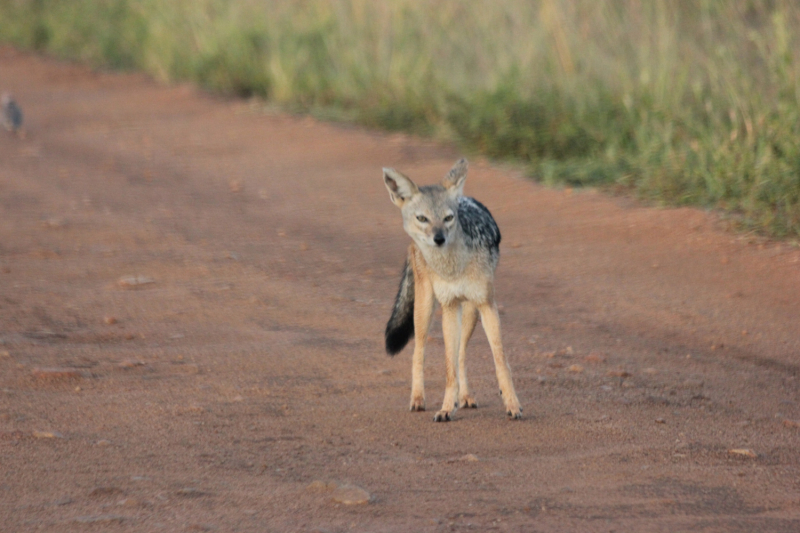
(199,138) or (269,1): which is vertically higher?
(269,1)

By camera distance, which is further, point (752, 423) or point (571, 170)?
point (571, 170)

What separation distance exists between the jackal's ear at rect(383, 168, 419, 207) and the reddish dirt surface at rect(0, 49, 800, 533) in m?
0.92

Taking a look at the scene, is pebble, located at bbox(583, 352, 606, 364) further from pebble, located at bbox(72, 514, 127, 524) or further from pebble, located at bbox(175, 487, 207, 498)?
pebble, located at bbox(72, 514, 127, 524)

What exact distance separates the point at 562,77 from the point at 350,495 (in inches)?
319

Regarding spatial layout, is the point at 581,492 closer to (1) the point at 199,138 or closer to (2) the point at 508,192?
(2) the point at 508,192

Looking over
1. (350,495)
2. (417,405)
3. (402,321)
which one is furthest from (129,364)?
(350,495)

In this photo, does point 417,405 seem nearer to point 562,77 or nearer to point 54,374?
point 54,374

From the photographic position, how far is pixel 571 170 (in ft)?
31.6

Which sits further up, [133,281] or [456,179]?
[456,179]

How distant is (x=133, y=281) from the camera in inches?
269

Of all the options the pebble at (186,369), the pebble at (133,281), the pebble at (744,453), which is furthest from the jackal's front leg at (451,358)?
the pebble at (133,281)

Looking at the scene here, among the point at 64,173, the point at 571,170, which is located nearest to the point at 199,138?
the point at 64,173

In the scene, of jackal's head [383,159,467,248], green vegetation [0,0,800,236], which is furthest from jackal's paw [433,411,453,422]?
green vegetation [0,0,800,236]

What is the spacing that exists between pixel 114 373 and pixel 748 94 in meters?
6.17
